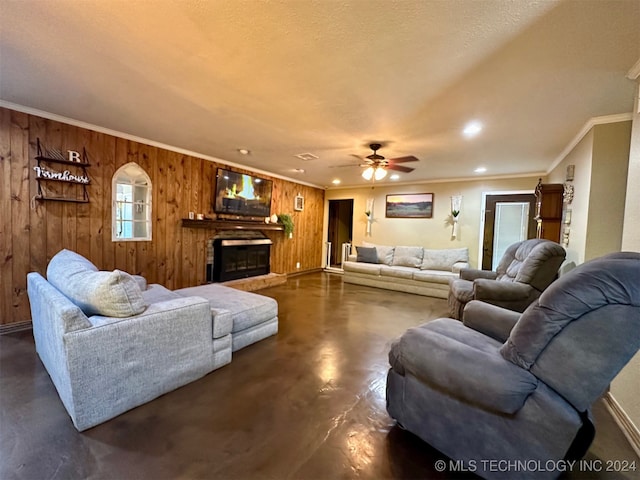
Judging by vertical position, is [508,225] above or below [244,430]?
above

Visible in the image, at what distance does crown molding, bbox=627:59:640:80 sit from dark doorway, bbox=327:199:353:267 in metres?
6.41

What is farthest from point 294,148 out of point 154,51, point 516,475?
point 516,475

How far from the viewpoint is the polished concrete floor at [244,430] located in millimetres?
1380

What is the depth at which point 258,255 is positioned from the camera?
5684 millimetres

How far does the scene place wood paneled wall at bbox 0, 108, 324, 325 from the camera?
294 centimetres

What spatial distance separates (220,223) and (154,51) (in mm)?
3117

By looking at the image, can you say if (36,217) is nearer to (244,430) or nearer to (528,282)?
(244,430)

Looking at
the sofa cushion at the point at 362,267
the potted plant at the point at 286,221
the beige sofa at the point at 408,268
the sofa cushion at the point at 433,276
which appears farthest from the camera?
the potted plant at the point at 286,221

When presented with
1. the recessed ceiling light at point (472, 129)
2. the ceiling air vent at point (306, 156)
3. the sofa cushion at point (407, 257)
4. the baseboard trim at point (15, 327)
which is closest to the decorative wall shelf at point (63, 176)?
the baseboard trim at point (15, 327)

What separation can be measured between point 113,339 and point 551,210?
4951 millimetres

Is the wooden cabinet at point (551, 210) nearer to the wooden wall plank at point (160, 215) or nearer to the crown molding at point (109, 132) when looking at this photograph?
the crown molding at point (109, 132)

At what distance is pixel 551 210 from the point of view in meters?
3.68

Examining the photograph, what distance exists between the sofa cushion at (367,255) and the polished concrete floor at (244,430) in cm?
385

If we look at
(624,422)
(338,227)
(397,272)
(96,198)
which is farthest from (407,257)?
(96,198)
